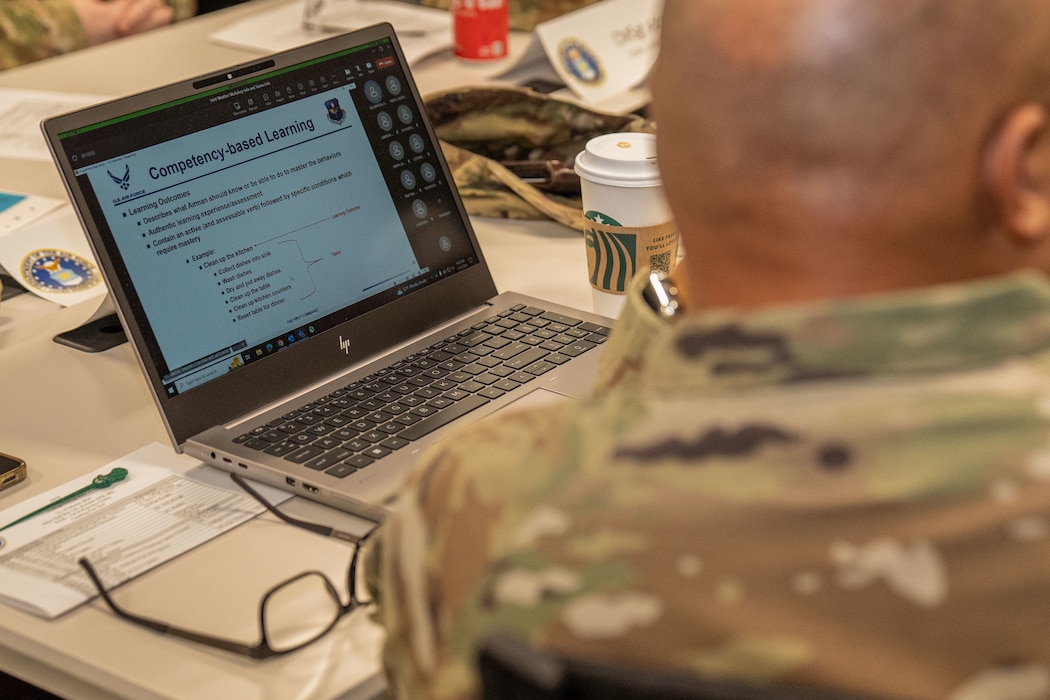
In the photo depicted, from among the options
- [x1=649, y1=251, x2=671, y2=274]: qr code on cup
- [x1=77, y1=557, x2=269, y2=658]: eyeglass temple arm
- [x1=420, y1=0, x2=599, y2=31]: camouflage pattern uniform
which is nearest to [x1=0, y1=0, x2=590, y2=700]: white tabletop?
[x1=77, y1=557, x2=269, y2=658]: eyeglass temple arm

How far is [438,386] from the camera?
3.60 feet

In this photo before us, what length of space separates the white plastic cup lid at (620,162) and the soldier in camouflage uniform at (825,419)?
62cm

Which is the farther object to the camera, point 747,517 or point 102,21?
point 102,21

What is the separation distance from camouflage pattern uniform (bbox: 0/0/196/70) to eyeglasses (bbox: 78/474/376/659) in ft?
5.81

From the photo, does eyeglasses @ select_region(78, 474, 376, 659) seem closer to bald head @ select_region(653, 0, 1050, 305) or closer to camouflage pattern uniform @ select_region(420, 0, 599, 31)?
bald head @ select_region(653, 0, 1050, 305)

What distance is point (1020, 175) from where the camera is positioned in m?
0.53

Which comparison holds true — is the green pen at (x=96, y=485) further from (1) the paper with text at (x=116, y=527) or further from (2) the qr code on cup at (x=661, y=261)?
(2) the qr code on cup at (x=661, y=261)

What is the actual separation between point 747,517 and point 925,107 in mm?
189

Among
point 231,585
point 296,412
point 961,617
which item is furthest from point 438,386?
point 961,617

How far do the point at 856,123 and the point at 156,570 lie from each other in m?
0.62

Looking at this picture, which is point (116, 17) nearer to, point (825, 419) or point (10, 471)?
point (10, 471)

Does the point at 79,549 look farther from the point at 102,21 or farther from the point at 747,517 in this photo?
the point at 102,21

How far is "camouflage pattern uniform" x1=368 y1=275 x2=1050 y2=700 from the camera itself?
0.49 metres

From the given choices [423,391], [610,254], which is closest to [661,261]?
[610,254]
